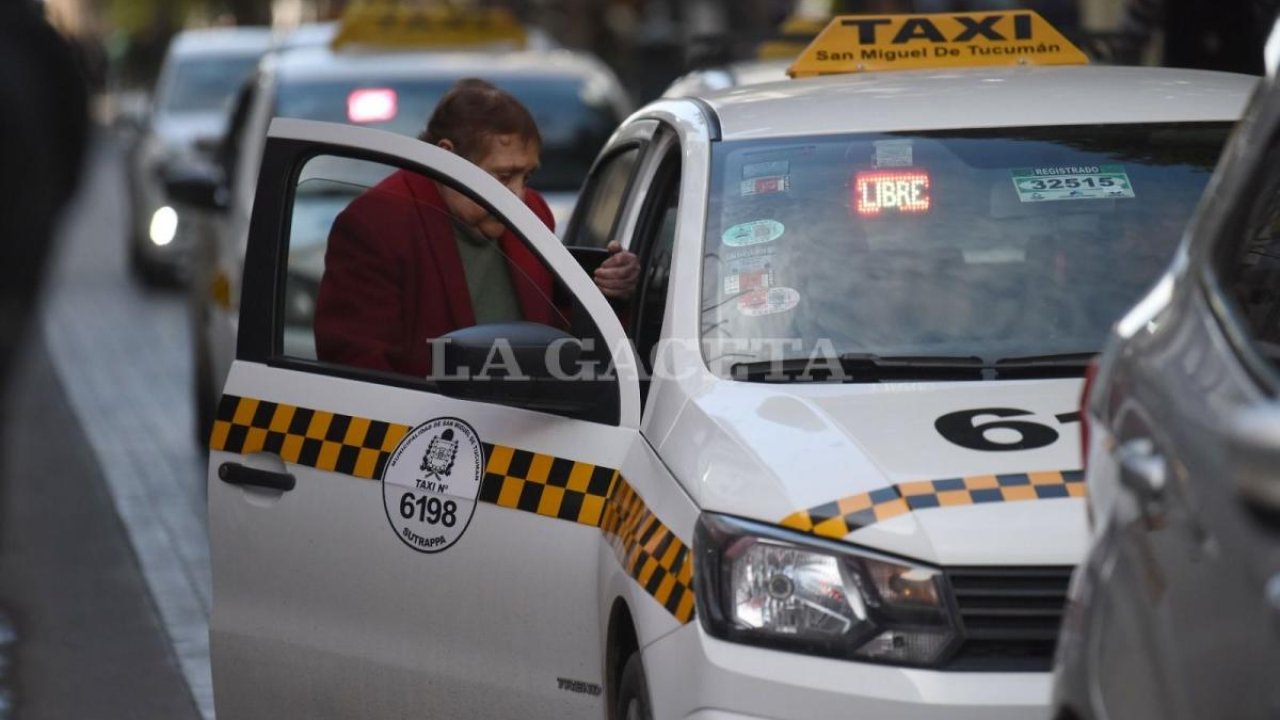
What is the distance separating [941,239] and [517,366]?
0.96 meters

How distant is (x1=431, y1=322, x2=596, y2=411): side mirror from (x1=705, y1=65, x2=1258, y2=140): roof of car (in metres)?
0.82

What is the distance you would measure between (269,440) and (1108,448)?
2.29 metres

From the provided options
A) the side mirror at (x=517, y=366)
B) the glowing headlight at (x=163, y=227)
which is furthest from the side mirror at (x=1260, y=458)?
the glowing headlight at (x=163, y=227)

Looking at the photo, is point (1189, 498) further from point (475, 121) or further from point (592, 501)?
point (475, 121)

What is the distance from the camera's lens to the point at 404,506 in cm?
471

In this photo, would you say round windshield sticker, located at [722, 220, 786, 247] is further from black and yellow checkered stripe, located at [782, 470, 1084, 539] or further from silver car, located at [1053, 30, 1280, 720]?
silver car, located at [1053, 30, 1280, 720]

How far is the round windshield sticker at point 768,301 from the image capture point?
4629 millimetres

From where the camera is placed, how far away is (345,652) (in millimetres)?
4883

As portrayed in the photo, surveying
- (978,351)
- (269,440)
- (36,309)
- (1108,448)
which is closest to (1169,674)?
(1108,448)

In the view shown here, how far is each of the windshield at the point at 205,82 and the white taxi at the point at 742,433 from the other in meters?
13.3

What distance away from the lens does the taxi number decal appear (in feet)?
13.2

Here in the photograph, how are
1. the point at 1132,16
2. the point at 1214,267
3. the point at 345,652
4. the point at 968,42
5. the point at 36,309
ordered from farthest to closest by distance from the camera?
1. the point at 1132,16
2. the point at 968,42
3. the point at 345,652
4. the point at 36,309
5. the point at 1214,267

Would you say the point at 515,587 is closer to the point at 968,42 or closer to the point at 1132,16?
the point at 968,42

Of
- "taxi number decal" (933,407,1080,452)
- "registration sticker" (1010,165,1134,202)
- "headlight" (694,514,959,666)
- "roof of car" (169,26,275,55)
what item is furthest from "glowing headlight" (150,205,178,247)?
"roof of car" (169,26,275,55)
